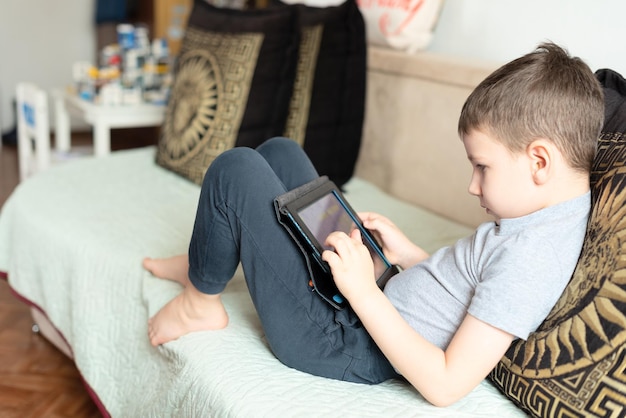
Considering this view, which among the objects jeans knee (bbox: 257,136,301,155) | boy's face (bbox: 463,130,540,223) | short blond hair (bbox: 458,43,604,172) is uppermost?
short blond hair (bbox: 458,43,604,172)

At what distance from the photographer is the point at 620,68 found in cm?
144

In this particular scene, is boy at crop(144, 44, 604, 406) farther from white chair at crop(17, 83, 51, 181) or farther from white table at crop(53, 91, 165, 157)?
white chair at crop(17, 83, 51, 181)

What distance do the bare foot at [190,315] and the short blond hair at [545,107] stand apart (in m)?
0.50

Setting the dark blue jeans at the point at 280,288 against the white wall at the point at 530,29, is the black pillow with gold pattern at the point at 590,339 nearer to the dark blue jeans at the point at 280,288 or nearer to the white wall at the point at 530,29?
the dark blue jeans at the point at 280,288

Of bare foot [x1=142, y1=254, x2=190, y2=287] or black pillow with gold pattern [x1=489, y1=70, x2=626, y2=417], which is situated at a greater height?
black pillow with gold pattern [x1=489, y1=70, x2=626, y2=417]

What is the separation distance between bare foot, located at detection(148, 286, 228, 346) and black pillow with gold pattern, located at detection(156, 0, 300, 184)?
0.71 m

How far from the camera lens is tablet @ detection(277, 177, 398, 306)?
100 cm

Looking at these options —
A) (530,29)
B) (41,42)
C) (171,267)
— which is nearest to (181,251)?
(171,267)

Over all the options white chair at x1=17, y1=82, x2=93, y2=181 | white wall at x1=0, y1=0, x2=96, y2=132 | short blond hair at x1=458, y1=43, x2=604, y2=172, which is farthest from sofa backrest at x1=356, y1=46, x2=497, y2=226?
white wall at x1=0, y1=0, x2=96, y2=132

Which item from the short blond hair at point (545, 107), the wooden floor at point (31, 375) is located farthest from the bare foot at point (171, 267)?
the short blond hair at point (545, 107)

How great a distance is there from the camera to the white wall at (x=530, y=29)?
145 cm

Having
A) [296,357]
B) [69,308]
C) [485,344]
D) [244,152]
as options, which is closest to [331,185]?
[244,152]

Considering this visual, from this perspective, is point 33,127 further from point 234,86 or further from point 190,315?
point 190,315

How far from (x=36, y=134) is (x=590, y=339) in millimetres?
1940
